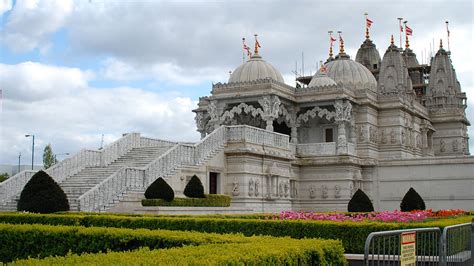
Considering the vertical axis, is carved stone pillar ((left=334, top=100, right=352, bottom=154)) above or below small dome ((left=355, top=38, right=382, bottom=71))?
below

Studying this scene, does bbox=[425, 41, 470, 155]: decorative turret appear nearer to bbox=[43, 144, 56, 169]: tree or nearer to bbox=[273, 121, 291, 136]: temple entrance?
bbox=[273, 121, 291, 136]: temple entrance

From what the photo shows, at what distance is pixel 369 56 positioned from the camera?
64.7 meters

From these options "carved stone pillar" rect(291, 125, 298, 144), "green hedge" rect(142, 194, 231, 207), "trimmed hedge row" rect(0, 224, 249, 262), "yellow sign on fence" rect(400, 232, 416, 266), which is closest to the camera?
"yellow sign on fence" rect(400, 232, 416, 266)

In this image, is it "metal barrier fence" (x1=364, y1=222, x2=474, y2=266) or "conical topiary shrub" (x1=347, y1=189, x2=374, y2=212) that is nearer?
"metal barrier fence" (x1=364, y1=222, x2=474, y2=266)

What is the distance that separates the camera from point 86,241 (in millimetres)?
13367

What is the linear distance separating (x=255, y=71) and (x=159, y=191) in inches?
765

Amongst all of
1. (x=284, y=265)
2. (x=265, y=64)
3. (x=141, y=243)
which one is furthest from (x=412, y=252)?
(x=265, y=64)

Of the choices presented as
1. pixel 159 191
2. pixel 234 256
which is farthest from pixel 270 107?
pixel 234 256

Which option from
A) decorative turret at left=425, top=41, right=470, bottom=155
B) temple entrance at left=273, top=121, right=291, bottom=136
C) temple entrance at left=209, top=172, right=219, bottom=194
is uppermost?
decorative turret at left=425, top=41, right=470, bottom=155

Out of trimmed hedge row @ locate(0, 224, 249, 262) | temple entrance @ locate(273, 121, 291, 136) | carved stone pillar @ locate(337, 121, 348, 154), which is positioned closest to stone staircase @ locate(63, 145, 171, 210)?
trimmed hedge row @ locate(0, 224, 249, 262)

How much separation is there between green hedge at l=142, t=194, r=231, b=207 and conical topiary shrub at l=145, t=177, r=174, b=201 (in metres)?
0.29

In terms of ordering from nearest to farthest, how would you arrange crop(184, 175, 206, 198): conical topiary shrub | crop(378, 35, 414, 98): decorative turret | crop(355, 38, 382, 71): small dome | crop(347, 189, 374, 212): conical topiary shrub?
crop(184, 175, 206, 198): conical topiary shrub < crop(347, 189, 374, 212): conical topiary shrub < crop(378, 35, 414, 98): decorative turret < crop(355, 38, 382, 71): small dome

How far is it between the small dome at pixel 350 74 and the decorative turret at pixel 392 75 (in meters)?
1.78

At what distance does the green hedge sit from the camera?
25906 mm
